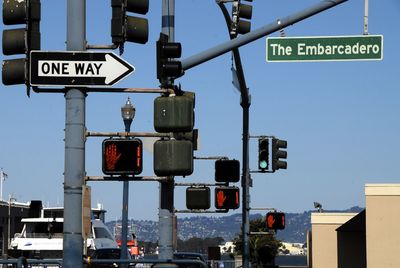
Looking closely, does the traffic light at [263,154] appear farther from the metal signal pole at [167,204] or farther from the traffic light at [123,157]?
the traffic light at [123,157]

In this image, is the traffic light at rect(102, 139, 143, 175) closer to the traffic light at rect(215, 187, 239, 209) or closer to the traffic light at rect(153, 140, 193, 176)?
the traffic light at rect(153, 140, 193, 176)

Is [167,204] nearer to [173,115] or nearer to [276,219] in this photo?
[173,115]

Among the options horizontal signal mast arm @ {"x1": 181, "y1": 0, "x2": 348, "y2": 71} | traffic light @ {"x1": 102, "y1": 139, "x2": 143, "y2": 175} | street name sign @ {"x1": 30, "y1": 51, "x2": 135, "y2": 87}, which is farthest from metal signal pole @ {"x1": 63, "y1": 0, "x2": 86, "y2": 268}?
horizontal signal mast arm @ {"x1": 181, "y1": 0, "x2": 348, "y2": 71}

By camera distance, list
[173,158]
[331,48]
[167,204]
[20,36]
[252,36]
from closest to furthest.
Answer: [20,36] < [173,158] < [167,204] < [252,36] < [331,48]

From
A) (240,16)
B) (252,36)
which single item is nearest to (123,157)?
(252,36)

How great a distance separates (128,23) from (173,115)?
5.11 ft

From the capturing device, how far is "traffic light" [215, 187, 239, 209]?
2391cm

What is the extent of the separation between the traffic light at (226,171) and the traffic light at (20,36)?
11.0m

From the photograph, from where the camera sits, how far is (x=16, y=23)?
12711 mm

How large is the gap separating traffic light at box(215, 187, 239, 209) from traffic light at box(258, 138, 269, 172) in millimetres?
4201

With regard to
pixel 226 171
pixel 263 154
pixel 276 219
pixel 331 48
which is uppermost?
pixel 331 48

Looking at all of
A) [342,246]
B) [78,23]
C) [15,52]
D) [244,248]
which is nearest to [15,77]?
[15,52]

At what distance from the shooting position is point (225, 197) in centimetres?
2400

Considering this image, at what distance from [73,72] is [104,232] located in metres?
20.5
